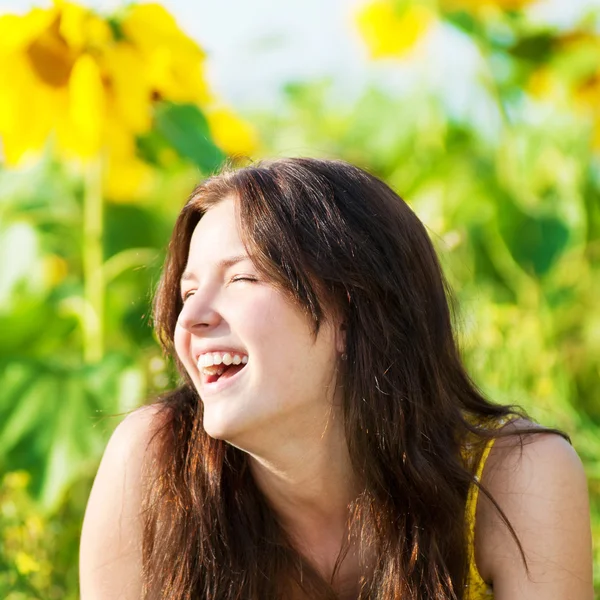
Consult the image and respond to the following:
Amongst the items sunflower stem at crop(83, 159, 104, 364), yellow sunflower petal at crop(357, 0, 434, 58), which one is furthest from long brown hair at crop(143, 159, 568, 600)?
yellow sunflower petal at crop(357, 0, 434, 58)

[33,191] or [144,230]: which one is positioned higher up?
[33,191]

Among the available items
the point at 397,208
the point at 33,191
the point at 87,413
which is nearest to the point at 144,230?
the point at 33,191

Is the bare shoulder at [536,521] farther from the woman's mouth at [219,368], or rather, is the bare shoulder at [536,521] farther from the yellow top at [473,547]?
the woman's mouth at [219,368]

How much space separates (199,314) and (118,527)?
1.21 ft

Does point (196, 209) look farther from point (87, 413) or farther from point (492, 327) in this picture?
point (492, 327)

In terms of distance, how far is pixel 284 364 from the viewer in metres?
1.18

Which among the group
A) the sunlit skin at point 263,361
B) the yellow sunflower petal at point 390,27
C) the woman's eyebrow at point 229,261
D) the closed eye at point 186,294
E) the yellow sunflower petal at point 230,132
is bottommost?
the sunlit skin at point 263,361

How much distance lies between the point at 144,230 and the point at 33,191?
8.5 inches

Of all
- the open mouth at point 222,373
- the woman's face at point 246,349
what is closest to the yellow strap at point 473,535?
the woman's face at point 246,349

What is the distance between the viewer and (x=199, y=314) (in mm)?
1182

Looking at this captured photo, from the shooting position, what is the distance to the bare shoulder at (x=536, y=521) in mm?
Result: 1299

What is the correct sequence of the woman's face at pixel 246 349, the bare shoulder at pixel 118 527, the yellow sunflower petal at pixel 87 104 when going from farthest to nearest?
the yellow sunflower petal at pixel 87 104
the bare shoulder at pixel 118 527
the woman's face at pixel 246 349

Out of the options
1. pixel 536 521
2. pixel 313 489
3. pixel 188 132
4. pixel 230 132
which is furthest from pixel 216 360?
pixel 230 132

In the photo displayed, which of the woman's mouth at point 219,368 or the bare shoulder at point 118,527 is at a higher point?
the woman's mouth at point 219,368
